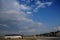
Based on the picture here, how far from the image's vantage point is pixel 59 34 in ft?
61.5

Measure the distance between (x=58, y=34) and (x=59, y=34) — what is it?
0.16 meters

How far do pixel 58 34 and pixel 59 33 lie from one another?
0.22 m

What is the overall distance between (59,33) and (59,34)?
0.47ft

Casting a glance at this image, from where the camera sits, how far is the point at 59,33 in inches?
739

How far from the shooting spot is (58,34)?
18859mm
